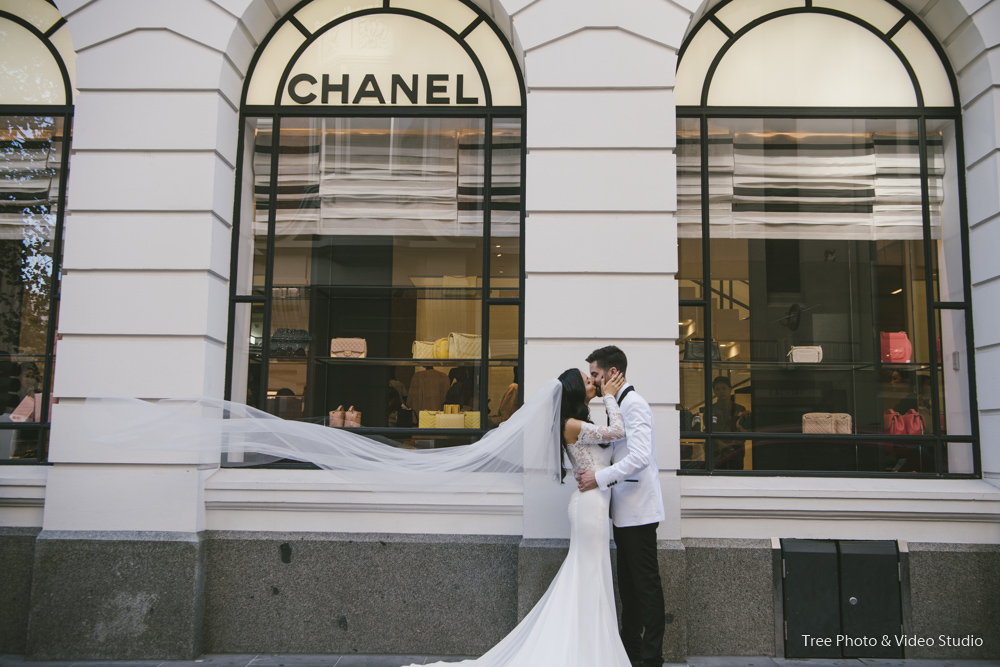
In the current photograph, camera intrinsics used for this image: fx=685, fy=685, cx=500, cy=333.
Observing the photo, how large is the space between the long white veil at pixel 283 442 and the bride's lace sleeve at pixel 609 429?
19.6 inches

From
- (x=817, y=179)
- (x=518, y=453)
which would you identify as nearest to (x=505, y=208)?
(x=518, y=453)

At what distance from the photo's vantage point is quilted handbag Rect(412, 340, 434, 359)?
6348mm

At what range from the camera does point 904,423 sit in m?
6.11

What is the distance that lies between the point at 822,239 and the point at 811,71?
1.60 meters

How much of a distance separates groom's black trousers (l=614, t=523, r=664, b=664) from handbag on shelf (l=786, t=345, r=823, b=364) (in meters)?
2.42

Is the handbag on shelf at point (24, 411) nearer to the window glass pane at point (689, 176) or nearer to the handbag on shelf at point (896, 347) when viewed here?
the window glass pane at point (689, 176)

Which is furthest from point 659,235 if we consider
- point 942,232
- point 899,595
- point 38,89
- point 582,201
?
point 38,89

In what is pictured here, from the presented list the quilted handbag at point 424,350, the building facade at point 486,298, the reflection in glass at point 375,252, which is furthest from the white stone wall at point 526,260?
the quilted handbag at point 424,350

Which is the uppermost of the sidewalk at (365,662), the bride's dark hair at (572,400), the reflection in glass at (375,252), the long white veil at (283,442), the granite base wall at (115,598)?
the reflection in glass at (375,252)

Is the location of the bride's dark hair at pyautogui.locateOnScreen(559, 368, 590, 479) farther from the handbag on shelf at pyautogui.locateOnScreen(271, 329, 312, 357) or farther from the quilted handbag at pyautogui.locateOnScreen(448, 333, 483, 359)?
the handbag on shelf at pyautogui.locateOnScreen(271, 329, 312, 357)

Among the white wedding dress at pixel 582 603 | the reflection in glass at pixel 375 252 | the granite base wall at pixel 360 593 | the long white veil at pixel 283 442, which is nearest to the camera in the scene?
the white wedding dress at pixel 582 603

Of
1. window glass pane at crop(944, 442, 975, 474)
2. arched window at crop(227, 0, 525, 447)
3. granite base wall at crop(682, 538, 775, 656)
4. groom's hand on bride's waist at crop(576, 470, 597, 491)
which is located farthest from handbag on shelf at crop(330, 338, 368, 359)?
window glass pane at crop(944, 442, 975, 474)

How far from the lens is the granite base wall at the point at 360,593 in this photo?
18.1 feet

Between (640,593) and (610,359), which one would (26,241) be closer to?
(610,359)
